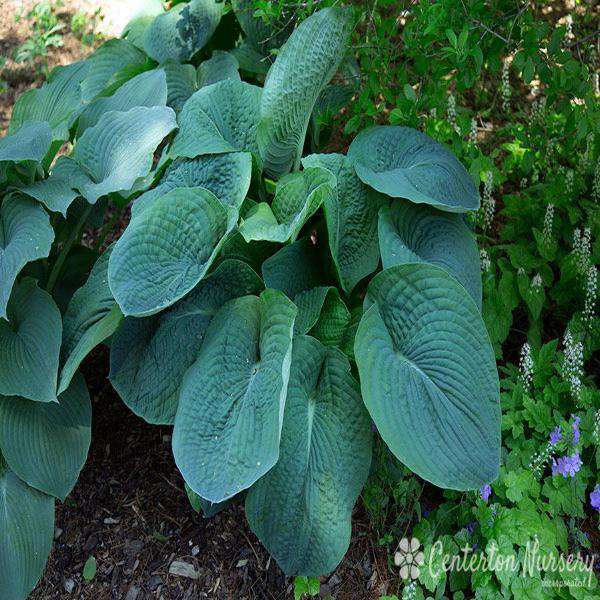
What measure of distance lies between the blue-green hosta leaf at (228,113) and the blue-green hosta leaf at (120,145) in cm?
A: 10

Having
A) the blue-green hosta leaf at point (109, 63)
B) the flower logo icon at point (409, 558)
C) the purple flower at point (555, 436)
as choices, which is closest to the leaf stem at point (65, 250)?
the blue-green hosta leaf at point (109, 63)

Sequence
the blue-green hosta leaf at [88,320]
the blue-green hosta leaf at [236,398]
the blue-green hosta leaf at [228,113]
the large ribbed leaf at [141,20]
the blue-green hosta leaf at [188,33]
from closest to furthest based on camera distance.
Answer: the blue-green hosta leaf at [236,398]
the blue-green hosta leaf at [88,320]
the blue-green hosta leaf at [228,113]
the blue-green hosta leaf at [188,33]
the large ribbed leaf at [141,20]

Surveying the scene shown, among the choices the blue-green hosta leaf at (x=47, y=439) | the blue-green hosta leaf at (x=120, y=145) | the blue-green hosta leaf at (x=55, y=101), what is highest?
the blue-green hosta leaf at (x=55, y=101)

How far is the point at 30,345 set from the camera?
1.90m

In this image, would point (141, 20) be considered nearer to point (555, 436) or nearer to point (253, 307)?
point (253, 307)

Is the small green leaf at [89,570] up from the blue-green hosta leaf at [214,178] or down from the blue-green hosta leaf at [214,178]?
down

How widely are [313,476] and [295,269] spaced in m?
0.58

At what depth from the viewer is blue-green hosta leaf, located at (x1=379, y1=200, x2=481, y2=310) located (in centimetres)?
200

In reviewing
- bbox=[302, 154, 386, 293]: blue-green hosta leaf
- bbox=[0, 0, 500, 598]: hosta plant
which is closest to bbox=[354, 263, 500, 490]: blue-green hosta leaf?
bbox=[0, 0, 500, 598]: hosta plant

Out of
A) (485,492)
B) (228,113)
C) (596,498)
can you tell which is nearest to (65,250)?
(228,113)

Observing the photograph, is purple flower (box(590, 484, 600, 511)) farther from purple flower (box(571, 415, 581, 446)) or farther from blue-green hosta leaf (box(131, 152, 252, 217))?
blue-green hosta leaf (box(131, 152, 252, 217))

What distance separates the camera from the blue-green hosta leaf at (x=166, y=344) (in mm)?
1923

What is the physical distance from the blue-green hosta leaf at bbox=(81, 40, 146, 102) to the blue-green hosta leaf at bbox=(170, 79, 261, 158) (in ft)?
2.15

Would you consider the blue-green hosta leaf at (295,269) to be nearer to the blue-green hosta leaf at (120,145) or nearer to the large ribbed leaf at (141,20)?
the blue-green hosta leaf at (120,145)
